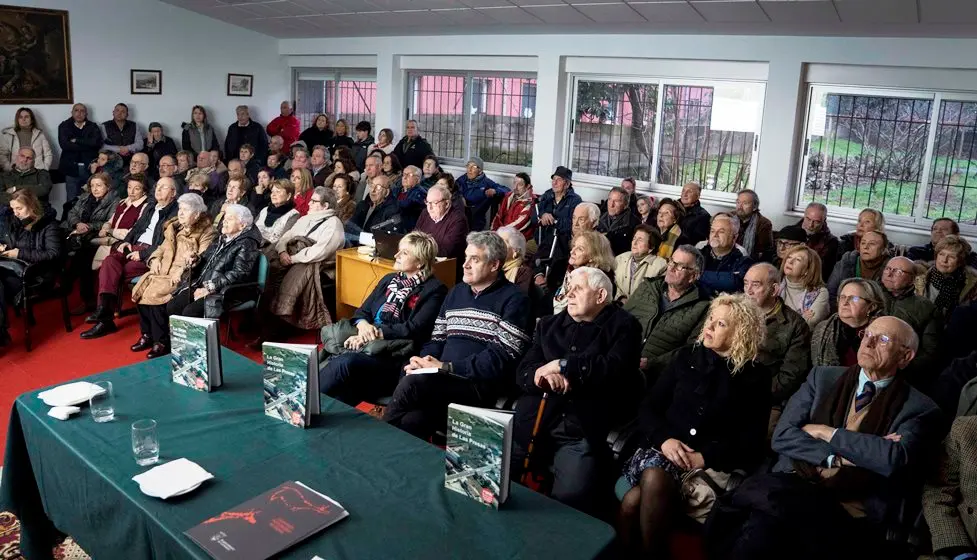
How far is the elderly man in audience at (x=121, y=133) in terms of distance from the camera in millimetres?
10070

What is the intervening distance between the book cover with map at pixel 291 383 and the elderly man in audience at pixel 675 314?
1.71 m

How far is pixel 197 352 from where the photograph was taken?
9.48ft

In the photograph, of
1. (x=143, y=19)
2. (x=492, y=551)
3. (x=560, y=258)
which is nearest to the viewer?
(x=492, y=551)

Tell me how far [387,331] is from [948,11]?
4649 millimetres

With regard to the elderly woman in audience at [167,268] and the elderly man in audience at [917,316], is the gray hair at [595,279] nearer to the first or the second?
the elderly man in audience at [917,316]

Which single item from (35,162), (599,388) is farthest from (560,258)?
(35,162)

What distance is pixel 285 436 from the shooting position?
8.32ft

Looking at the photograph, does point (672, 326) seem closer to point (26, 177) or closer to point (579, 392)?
point (579, 392)

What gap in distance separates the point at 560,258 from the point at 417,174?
7.16 ft

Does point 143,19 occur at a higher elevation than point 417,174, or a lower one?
higher

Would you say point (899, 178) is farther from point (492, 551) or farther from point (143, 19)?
point (143, 19)

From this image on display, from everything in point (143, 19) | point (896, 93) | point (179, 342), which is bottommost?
point (179, 342)

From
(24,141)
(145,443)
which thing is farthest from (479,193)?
(145,443)

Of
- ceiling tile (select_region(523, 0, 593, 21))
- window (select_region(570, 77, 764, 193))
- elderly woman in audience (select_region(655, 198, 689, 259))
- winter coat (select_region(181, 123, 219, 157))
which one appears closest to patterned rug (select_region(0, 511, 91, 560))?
elderly woman in audience (select_region(655, 198, 689, 259))
